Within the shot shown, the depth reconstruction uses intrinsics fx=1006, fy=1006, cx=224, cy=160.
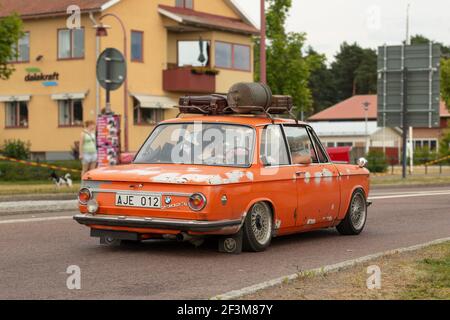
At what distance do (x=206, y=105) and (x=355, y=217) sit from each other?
278cm

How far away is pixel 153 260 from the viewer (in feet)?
34.4

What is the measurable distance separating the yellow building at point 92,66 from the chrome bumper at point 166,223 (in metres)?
36.7

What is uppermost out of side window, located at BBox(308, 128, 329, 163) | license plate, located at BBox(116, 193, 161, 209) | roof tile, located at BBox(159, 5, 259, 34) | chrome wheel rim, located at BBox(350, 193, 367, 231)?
roof tile, located at BBox(159, 5, 259, 34)

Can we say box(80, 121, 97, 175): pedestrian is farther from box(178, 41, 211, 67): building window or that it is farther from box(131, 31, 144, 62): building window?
box(178, 41, 211, 67): building window

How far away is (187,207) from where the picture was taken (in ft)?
34.7

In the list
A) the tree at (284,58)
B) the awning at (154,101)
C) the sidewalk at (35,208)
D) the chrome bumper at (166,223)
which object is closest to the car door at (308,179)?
the chrome bumper at (166,223)

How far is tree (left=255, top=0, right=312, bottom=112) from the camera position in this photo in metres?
61.7

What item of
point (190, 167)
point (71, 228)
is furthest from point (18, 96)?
point (190, 167)

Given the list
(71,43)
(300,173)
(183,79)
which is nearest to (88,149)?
(300,173)

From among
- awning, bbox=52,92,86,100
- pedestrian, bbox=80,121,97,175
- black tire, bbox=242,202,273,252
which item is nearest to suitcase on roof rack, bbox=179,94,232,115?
black tire, bbox=242,202,273,252

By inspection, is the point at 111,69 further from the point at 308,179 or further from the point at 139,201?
the point at 139,201

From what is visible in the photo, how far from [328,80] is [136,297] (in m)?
148

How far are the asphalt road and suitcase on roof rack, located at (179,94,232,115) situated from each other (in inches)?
64.5

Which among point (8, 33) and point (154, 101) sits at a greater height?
point (8, 33)
